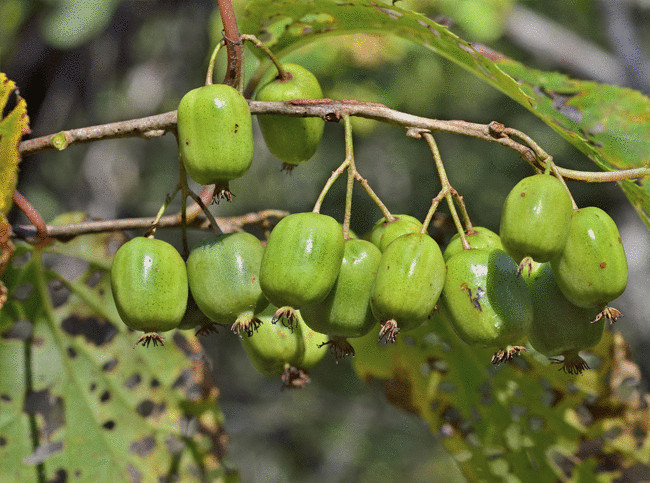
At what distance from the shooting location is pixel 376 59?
15.9 ft

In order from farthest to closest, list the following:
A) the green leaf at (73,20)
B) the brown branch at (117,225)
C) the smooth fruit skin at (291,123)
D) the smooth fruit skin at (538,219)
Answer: the green leaf at (73,20), the brown branch at (117,225), the smooth fruit skin at (291,123), the smooth fruit skin at (538,219)

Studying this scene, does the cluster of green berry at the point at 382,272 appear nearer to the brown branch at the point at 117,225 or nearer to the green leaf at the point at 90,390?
the brown branch at the point at 117,225

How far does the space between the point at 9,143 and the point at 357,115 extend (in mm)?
679

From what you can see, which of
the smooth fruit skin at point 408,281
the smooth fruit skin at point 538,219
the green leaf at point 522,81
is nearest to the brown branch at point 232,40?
the green leaf at point 522,81

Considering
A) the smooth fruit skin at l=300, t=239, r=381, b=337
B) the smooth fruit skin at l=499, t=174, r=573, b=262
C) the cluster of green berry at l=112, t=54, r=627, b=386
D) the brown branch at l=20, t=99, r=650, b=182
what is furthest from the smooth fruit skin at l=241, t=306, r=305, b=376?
the smooth fruit skin at l=499, t=174, r=573, b=262

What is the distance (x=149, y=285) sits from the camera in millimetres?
1271

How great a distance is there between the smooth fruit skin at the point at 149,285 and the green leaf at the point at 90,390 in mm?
558

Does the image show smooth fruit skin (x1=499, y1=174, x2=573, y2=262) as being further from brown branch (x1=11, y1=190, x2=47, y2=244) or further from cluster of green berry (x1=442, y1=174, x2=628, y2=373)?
brown branch (x1=11, y1=190, x2=47, y2=244)

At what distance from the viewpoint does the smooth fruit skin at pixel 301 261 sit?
119cm

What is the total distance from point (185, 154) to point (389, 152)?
857cm

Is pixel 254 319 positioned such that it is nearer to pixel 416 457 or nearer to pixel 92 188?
pixel 92 188

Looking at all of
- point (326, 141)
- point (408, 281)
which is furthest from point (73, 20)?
point (326, 141)

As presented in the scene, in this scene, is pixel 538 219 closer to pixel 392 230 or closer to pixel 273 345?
pixel 392 230

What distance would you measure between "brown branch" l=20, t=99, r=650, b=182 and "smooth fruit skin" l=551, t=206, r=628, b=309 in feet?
0.41
